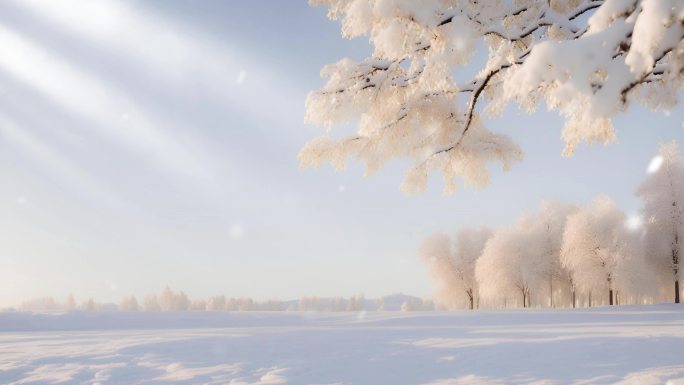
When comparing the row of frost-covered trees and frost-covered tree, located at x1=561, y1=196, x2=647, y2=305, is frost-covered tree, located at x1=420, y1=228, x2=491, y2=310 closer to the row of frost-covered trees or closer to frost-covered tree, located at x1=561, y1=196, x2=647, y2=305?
the row of frost-covered trees

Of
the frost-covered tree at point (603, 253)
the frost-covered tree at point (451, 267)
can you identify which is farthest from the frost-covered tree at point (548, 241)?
the frost-covered tree at point (451, 267)

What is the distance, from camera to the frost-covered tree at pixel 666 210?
32844mm

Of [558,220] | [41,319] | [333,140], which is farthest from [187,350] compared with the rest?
[558,220]

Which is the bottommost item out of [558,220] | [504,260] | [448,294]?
[448,294]

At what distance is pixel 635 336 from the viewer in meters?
10.4

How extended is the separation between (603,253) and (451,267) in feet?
54.1

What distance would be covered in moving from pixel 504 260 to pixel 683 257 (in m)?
12.8

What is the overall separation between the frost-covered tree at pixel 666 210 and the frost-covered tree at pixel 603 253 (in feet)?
4.96

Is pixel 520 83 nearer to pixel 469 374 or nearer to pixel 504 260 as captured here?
pixel 469 374

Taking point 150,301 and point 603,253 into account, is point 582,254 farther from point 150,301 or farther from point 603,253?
point 150,301

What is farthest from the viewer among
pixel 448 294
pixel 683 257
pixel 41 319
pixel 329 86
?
pixel 448 294

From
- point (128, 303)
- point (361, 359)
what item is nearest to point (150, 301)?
point (128, 303)

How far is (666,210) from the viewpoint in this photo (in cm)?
3325

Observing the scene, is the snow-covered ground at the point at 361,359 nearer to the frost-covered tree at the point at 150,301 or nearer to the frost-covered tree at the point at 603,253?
the frost-covered tree at the point at 603,253
